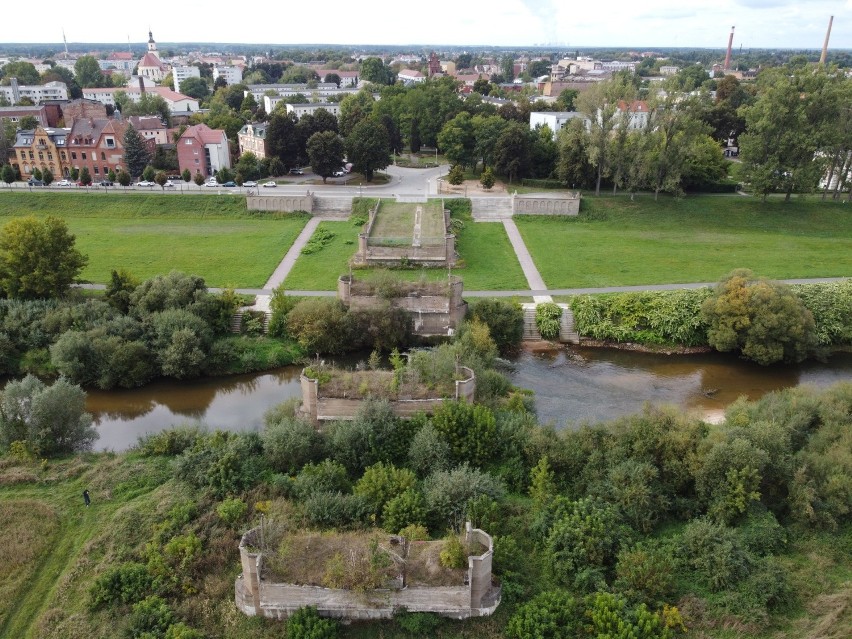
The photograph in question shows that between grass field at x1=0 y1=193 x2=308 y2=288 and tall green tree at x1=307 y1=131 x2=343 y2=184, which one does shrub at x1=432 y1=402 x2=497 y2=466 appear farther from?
tall green tree at x1=307 y1=131 x2=343 y2=184

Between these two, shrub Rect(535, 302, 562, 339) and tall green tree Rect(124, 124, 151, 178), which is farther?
tall green tree Rect(124, 124, 151, 178)

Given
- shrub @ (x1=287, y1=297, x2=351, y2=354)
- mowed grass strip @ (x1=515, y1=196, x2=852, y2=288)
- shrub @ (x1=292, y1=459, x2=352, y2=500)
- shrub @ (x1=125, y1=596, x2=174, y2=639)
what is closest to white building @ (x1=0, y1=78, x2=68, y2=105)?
mowed grass strip @ (x1=515, y1=196, x2=852, y2=288)

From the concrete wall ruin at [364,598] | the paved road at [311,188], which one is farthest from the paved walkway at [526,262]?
the concrete wall ruin at [364,598]

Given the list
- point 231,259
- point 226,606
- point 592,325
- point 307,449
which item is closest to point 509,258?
point 592,325

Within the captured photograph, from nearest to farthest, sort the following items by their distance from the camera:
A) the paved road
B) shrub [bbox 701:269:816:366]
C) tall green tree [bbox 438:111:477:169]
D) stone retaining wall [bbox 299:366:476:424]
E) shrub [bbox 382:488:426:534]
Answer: shrub [bbox 382:488:426:534], stone retaining wall [bbox 299:366:476:424], shrub [bbox 701:269:816:366], the paved road, tall green tree [bbox 438:111:477:169]

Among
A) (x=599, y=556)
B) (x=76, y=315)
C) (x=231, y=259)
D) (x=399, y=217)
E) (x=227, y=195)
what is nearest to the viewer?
(x=599, y=556)

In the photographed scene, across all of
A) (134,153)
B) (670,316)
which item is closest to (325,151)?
(134,153)

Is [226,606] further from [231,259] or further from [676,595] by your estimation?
[231,259]
